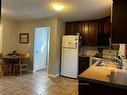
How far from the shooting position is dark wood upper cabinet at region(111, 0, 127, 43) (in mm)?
1572

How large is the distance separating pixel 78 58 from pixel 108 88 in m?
3.63

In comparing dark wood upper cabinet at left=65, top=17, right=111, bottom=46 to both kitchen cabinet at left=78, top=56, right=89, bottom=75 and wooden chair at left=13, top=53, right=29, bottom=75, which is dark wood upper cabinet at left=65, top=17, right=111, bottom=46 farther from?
wooden chair at left=13, top=53, right=29, bottom=75

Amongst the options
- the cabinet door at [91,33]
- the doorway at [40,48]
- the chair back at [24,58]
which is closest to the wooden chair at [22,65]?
the chair back at [24,58]

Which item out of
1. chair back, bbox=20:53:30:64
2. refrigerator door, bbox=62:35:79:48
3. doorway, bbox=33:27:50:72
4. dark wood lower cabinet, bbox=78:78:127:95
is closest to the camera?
dark wood lower cabinet, bbox=78:78:127:95

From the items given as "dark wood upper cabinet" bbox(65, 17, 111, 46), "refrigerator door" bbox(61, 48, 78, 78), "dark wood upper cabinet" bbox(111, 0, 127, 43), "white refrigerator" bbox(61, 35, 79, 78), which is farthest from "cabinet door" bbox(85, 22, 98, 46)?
"dark wood upper cabinet" bbox(111, 0, 127, 43)

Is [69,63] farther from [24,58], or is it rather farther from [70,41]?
[24,58]

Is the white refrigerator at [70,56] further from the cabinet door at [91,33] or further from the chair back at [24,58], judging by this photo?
the chair back at [24,58]

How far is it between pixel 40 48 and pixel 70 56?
194cm

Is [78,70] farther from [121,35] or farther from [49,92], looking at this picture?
[121,35]

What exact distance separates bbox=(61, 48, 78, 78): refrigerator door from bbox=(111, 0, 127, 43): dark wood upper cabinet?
3506mm

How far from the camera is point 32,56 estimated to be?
6.15 meters

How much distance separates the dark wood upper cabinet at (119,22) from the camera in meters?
1.57

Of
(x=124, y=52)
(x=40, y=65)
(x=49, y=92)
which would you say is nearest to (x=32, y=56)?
(x=40, y=65)

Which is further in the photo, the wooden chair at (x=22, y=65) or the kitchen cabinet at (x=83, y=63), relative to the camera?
the wooden chair at (x=22, y=65)
